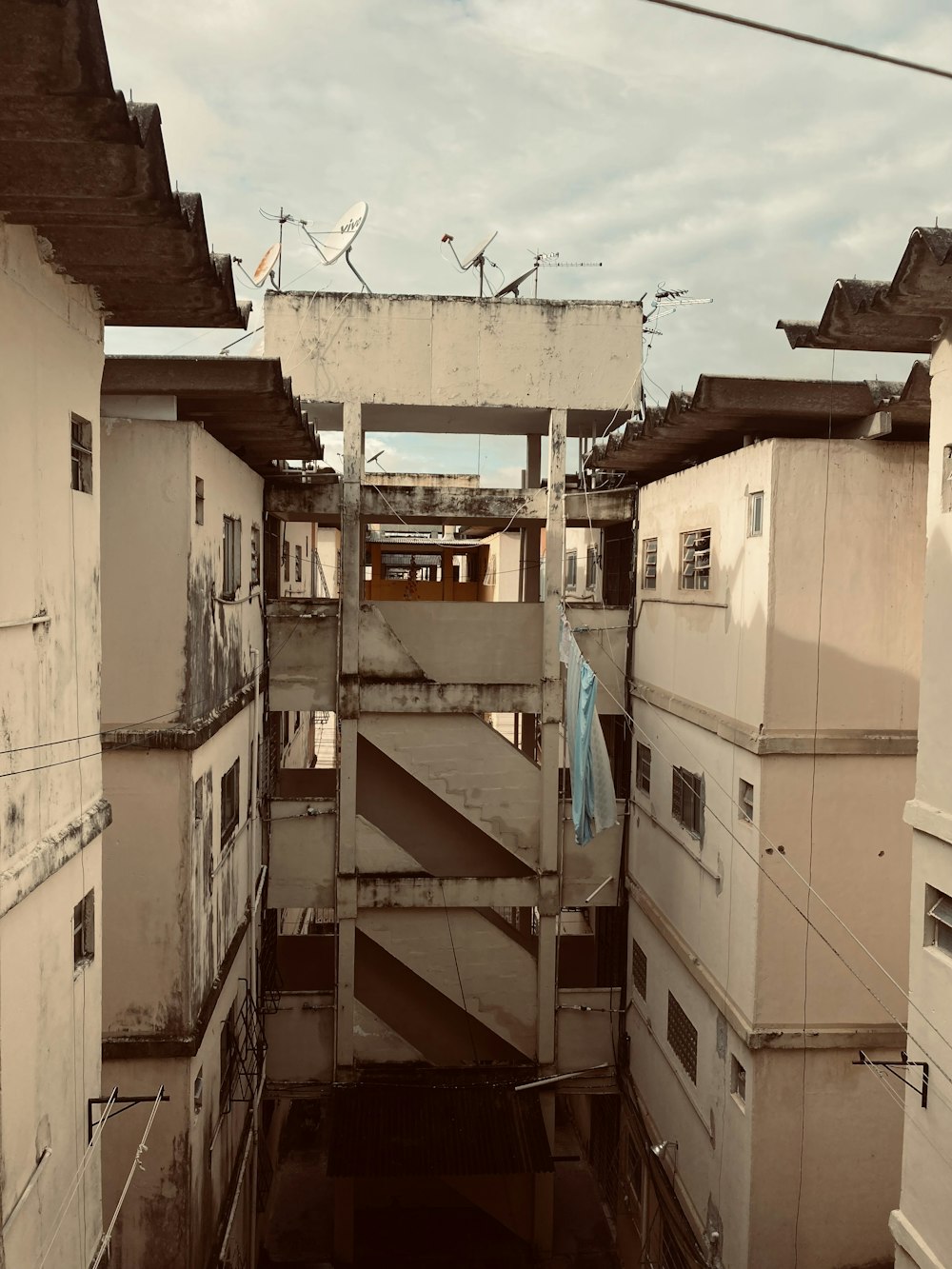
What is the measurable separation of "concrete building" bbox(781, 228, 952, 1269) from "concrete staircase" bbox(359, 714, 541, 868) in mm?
8860

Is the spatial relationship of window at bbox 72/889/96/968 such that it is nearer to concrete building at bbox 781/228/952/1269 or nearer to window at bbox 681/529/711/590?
concrete building at bbox 781/228/952/1269

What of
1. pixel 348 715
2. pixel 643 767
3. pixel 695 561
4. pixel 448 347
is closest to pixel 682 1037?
pixel 643 767

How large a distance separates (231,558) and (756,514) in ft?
21.9

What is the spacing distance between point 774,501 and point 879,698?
2.51m

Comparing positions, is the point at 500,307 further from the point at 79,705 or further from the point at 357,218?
the point at 79,705

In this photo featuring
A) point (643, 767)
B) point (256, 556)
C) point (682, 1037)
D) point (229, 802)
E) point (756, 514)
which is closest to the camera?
point (756, 514)

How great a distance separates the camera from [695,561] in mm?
13930

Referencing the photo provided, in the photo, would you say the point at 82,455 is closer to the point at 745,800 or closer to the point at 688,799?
the point at 745,800

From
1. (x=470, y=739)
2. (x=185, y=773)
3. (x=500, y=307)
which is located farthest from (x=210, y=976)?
(x=500, y=307)

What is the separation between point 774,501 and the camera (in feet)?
36.8

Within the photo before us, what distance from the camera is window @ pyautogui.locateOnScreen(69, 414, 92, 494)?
7371mm

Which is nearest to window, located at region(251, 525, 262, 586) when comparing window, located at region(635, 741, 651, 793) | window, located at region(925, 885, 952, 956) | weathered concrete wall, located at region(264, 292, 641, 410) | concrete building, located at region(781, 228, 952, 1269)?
weathered concrete wall, located at region(264, 292, 641, 410)

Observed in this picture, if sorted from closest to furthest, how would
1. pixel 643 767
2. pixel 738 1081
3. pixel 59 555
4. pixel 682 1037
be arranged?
pixel 59 555, pixel 738 1081, pixel 682 1037, pixel 643 767

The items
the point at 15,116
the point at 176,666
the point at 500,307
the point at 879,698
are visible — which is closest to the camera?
the point at 15,116
